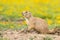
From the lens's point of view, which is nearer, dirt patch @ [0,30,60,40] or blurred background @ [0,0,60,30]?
dirt patch @ [0,30,60,40]

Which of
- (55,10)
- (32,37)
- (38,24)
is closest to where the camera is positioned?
(32,37)

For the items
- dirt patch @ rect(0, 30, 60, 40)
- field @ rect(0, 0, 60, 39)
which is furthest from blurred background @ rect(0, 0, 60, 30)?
dirt patch @ rect(0, 30, 60, 40)

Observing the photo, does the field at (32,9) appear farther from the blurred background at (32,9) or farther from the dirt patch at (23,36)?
the dirt patch at (23,36)

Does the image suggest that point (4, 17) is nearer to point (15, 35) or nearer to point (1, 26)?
point (1, 26)

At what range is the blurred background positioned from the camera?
61.3 feet

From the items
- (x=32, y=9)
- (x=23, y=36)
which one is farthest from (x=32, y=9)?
(x=23, y=36)

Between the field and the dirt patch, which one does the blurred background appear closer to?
the field

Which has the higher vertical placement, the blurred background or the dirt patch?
the dirt patch

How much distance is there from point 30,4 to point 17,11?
2923mm

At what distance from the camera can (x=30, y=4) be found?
2361 centimetres

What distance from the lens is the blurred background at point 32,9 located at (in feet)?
61.3

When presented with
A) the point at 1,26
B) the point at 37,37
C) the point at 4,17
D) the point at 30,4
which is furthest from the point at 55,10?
the point at 37,37

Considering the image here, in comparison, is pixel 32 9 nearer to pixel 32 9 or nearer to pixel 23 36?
pixel 32 9

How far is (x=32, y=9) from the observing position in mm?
21906
